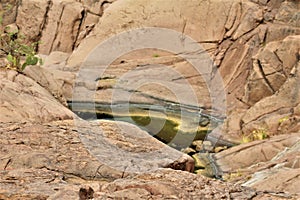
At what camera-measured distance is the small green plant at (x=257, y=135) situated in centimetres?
1594

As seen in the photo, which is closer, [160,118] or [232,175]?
Result: [232,175]

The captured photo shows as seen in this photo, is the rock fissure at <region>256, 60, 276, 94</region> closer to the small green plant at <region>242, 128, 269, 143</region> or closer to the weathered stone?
the small green plant at <region>242, 128, 269, 143</region>

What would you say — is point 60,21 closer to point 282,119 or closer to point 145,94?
point 145,94

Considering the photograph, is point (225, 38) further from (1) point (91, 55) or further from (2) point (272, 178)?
(2) point (272, 178)

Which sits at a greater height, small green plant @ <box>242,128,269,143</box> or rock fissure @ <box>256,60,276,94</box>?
rock fissure @ <box>256,60,276,94</box>

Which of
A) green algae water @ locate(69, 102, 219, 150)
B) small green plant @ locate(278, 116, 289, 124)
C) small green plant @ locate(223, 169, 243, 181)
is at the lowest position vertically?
small green plant @ locate(223, 169, 243, 181)

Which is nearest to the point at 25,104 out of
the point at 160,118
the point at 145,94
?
the point at 160,118

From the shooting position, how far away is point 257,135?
52.5ft

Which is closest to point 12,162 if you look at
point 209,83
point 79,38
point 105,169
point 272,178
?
point 105,169

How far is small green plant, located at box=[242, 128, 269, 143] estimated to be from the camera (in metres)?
15.9

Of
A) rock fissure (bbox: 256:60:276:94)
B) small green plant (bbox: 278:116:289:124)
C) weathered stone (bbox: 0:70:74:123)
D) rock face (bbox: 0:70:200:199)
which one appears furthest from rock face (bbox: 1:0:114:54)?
rock face (bbox: 0:70:200:199)

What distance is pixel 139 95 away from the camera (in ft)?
62.3

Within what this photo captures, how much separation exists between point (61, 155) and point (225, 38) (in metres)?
16.2

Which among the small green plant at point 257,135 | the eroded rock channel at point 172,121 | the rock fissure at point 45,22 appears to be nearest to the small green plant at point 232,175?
the eroded rock channel at point 172,121
